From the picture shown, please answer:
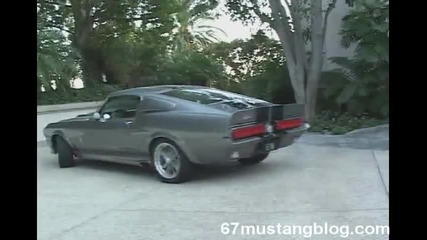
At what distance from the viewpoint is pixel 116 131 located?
6.91 feet

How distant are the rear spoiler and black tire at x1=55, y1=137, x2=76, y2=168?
2.53 ft

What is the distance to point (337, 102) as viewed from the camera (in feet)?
6.82

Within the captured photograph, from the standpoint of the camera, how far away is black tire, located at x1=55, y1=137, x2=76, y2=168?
6.93 feet

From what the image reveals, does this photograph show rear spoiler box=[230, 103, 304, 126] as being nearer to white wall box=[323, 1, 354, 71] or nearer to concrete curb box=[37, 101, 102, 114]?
white wall box=[323, 1, 354, 71]

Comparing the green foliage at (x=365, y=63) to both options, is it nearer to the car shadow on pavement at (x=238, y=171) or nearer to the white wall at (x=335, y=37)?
the white wall at (x=335, y=37)

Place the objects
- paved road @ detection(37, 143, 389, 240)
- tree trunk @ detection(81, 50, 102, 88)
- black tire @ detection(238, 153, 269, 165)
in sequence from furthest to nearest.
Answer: tree trunk @ detection(81, 50, 102, 88) < black tire @ detection(238, 153, 269, 165) < paved road @ detection(37, 143, 389, 240)

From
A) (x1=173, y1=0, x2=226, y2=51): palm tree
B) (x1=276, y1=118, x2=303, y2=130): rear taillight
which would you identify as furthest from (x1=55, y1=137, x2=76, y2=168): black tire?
(x1=276, y1=118, x2=303, y2=130): rear taillight

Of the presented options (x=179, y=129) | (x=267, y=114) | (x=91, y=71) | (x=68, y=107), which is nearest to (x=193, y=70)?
(x=179, y=129)

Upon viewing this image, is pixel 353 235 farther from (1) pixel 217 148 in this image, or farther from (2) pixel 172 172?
(2) pixel 172 172

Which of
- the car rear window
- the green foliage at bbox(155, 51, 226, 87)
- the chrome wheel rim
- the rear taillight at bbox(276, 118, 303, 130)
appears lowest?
the chrome wheel rim

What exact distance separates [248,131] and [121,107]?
1.88 ft

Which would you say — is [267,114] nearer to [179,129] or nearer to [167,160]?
[179,129]
